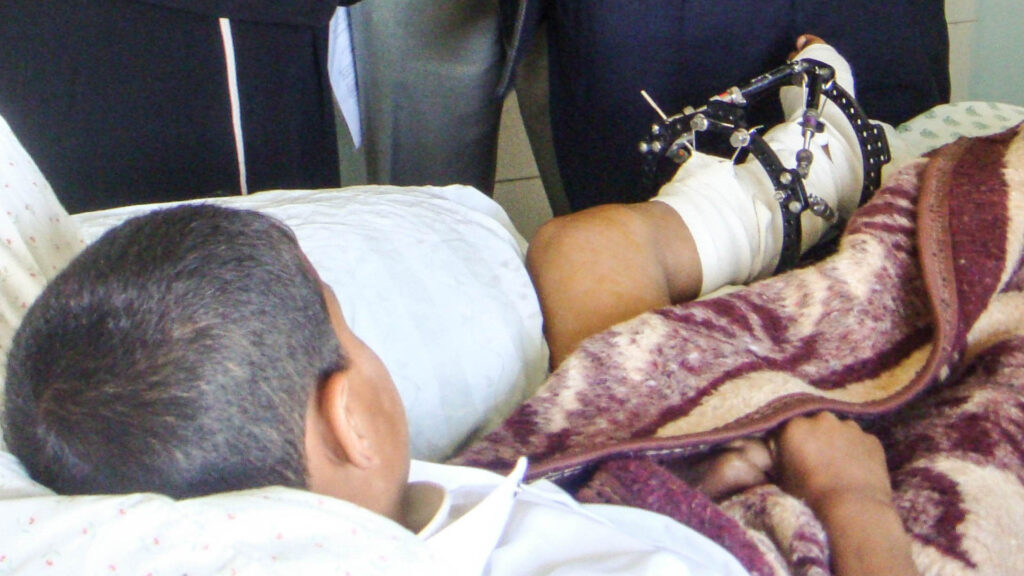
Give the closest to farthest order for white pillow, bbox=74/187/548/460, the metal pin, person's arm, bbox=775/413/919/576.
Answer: person's arm, bbox=775/413/919/576 < white pillow, bbox=74/187/548/460 < the metal pin

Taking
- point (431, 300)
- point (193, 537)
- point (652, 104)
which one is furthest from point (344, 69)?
point (193, 537)

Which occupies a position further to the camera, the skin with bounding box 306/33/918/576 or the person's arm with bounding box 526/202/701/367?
the person's arm with bounding box 526/202/701/367

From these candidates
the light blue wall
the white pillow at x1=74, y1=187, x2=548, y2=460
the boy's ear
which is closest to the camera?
the boy's ear

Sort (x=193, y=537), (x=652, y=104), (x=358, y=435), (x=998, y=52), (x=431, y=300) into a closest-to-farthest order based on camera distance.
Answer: (x=193, y=537) < (x=358, y=435) < (x=431, y=300) < (x=652, y=104) < (x=998, y=52)

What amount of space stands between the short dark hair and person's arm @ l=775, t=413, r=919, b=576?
1.22 feet

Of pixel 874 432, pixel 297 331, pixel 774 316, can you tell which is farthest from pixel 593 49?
pixel 297 331

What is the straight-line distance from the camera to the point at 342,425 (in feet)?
1.49

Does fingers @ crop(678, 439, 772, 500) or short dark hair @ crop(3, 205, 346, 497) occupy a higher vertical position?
short dark hair @ crop(3, 205, 346, 497)

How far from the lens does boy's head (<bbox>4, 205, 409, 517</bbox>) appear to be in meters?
0.40

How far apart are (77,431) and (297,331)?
0.12 metres

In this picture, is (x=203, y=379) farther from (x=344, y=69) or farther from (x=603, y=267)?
(x=344, y=69)

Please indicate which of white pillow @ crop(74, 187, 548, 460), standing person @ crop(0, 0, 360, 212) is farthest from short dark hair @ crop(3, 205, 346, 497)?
standing person @ crop(0, 0, 360, 212)

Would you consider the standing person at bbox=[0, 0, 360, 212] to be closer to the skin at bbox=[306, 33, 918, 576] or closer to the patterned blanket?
the skin at bbox=[306, 33, 918, 576]

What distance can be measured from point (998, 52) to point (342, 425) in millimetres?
1592
